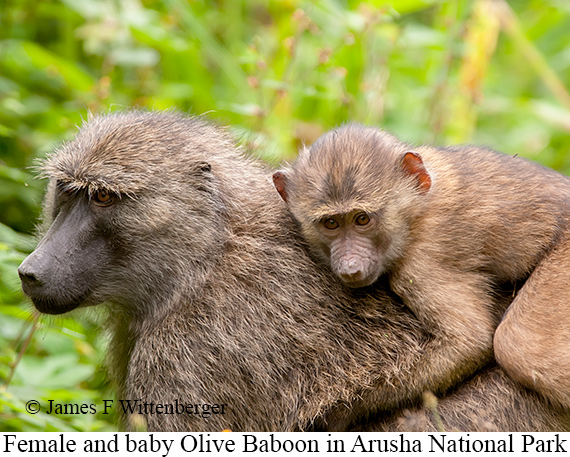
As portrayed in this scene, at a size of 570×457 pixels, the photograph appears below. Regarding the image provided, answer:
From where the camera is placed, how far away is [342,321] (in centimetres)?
393

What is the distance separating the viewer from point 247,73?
7.70 m

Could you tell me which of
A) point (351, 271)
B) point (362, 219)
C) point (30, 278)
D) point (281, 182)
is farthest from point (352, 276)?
point (30, 278)

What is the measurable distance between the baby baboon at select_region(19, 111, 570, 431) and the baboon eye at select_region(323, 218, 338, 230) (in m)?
0.24

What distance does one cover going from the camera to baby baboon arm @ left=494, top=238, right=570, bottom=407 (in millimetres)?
3453

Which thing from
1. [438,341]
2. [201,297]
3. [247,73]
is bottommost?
[247,73]

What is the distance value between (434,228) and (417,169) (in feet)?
1.02

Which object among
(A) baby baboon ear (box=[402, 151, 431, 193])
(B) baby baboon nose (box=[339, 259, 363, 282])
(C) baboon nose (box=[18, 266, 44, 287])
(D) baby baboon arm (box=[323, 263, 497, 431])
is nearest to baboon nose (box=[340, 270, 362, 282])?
(B) baby baboon nose (box=[339, 259, 363, 282])

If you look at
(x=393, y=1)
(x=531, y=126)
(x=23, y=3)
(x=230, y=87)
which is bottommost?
(x=531, y=126)

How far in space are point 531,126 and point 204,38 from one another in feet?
13.0

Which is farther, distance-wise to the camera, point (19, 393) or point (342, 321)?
point (19, 393)

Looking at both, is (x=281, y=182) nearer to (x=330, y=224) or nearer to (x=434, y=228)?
(x=330, y=224)
